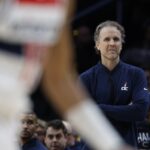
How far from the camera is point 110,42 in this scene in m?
7.34

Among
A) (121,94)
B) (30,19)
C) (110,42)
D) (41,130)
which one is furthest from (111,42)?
(30,19)

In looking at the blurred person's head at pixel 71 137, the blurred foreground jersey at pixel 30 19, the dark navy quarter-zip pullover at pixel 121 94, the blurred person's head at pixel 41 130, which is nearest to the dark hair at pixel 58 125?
the blurred person's head at pixel 71 137

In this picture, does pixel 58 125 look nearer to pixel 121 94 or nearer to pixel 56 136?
pixel 56 136

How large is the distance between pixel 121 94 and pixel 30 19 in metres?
4.11

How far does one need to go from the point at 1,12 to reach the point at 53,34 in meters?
0.27

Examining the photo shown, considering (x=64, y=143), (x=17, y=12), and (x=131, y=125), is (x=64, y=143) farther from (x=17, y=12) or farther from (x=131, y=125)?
(x=17, y=12)

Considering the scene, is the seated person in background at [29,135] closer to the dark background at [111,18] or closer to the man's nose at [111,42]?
the man's nose at [111,42]

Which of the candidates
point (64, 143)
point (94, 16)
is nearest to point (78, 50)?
point (94, 16)

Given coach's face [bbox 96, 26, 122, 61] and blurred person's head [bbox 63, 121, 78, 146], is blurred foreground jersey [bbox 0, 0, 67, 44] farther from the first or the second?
blurred person's head [bbox 63, 121, 78, 146]

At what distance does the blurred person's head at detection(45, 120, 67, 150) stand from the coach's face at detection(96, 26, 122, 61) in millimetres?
1092

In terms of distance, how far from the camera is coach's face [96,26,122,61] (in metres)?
7.32

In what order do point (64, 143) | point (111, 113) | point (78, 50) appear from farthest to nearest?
1. point (78, 50)
2. point (64, 143)
3. point (111, 113)

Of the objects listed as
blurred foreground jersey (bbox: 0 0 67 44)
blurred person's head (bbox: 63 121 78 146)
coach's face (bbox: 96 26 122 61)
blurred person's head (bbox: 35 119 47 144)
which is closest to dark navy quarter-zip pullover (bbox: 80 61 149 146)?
coach's face (bbox: 96 26 122 61)

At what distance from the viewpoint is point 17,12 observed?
10.3 feet
